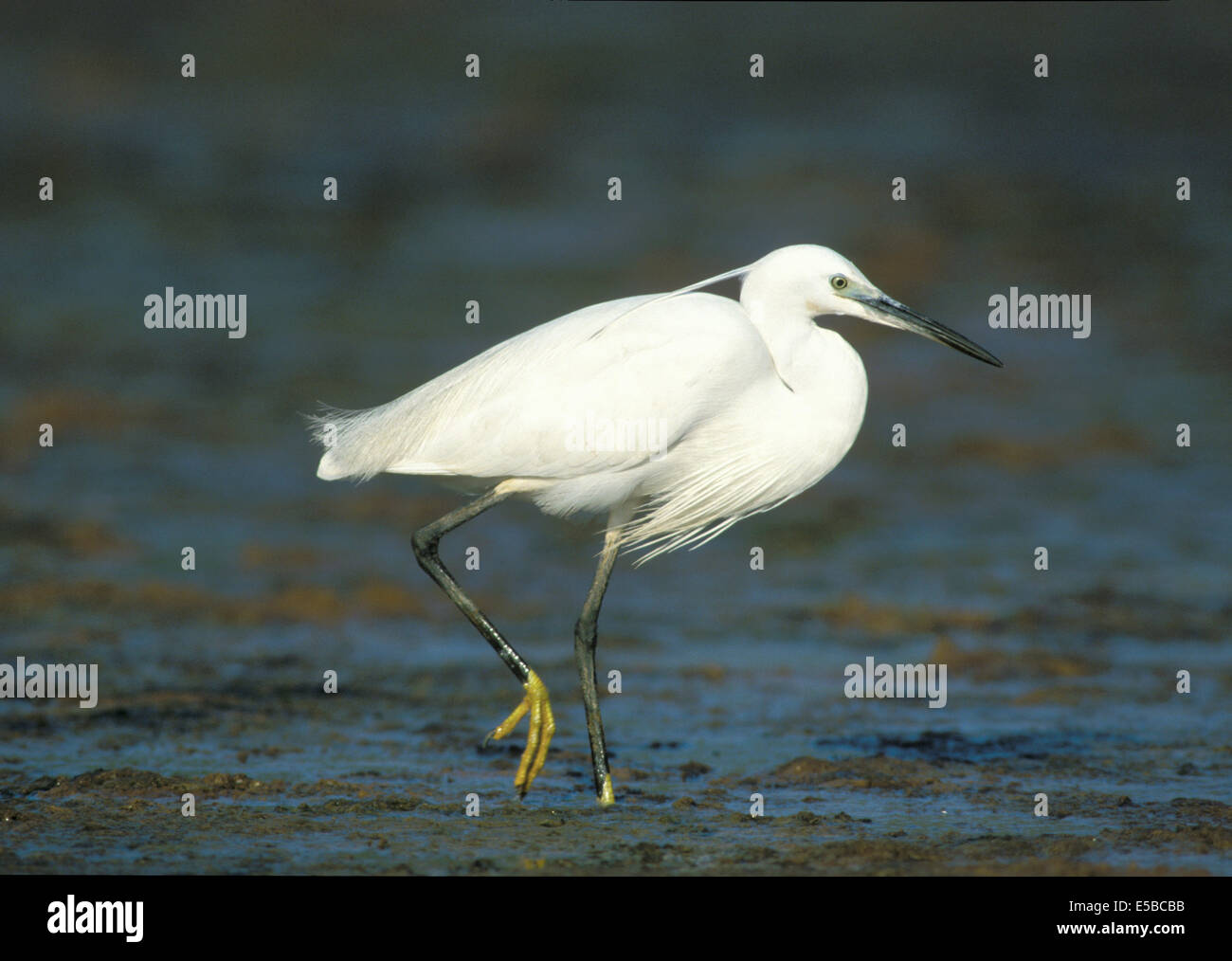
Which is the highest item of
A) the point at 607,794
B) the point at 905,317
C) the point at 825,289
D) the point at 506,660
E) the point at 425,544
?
the point at 825,289

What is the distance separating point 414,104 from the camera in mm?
22281

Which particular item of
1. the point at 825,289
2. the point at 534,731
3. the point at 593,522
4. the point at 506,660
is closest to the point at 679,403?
the point at 825,289

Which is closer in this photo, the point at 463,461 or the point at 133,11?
the point at 463,461

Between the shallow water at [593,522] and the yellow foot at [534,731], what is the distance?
15 centimetres

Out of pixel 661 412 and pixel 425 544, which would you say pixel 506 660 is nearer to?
pixel 425 544

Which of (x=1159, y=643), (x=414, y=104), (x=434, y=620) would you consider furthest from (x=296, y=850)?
(x=414, y=104)

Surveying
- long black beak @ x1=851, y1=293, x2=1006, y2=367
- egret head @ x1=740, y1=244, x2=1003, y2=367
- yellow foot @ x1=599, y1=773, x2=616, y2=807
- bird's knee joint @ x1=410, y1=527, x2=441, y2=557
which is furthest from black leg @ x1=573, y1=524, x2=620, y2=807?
long black beak @ x1=851, y1=293, x2=1006, y2=367

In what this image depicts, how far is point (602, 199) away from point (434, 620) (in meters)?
11.1

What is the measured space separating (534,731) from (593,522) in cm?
537

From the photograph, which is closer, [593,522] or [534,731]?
[534,731]

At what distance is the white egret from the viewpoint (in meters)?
6.30

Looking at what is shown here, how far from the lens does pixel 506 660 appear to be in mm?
6555

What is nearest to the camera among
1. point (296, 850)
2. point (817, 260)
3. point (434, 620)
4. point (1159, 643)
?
point (296, 850)

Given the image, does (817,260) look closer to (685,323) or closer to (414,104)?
(685,323)
